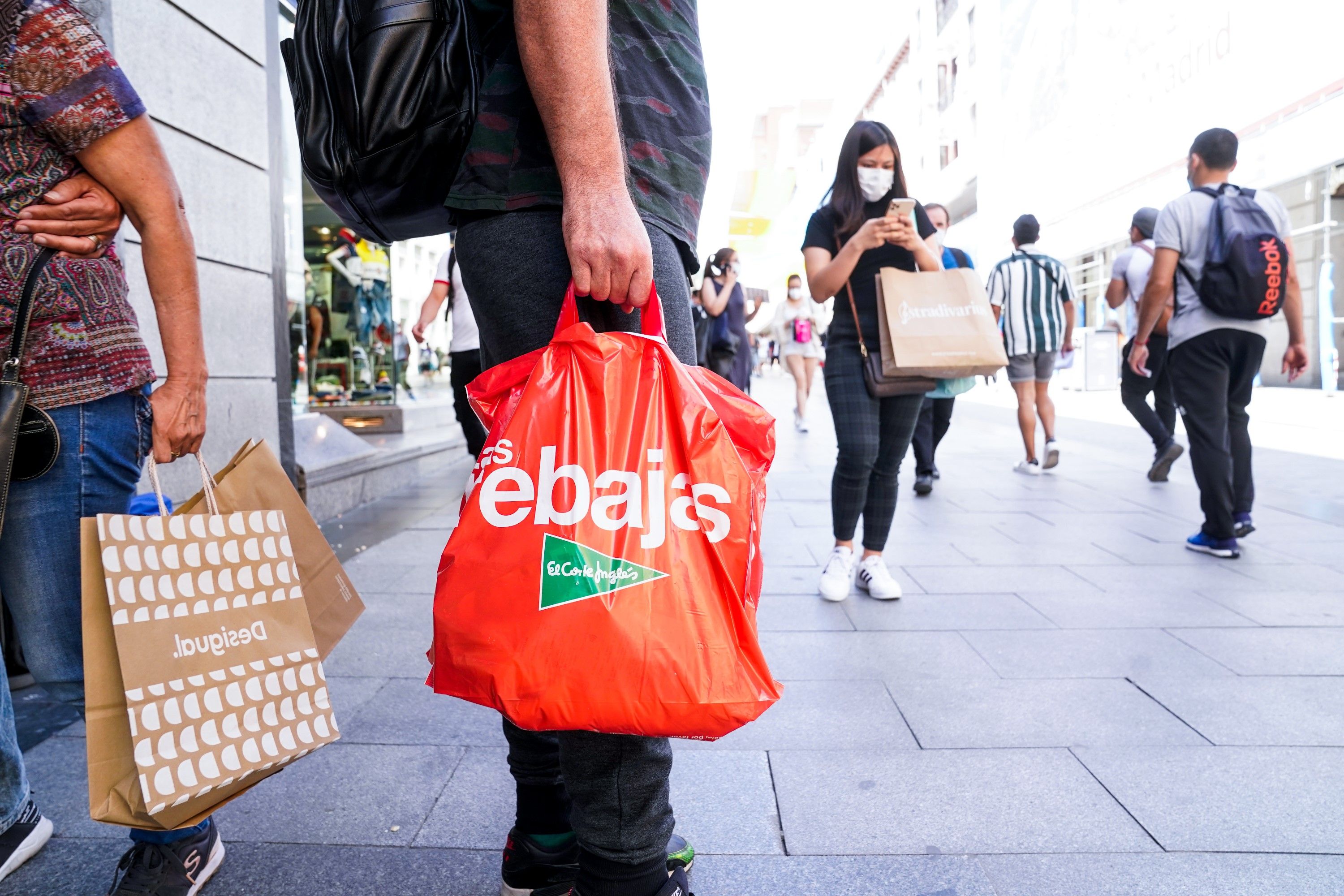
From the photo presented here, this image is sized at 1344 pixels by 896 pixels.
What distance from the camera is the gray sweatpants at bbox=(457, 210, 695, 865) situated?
1.26 m

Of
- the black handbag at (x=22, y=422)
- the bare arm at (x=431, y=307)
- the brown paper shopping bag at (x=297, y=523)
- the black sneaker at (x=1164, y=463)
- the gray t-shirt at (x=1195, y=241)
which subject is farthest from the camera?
the black sneaker at (x=1164, y=463)

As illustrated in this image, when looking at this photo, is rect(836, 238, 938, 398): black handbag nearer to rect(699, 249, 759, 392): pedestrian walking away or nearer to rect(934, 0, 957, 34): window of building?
rect(699, 249, 759, 392): pedestrian walking away

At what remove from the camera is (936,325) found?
335 centimetres

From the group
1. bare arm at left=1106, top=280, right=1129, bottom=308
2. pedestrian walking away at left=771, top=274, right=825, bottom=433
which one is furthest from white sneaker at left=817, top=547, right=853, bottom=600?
pedestrian walking away at left=771, top=274, right=825, bottom=433

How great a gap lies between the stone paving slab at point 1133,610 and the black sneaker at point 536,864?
2293 mm

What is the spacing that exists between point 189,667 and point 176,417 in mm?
454

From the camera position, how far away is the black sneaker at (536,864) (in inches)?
62.2

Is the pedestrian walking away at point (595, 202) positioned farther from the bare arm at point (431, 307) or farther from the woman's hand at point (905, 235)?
the bare arm at point (431, 307)

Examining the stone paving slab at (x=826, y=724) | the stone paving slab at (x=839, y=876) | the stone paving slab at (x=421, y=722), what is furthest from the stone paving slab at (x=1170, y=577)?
the stone paving slab at (x=421, y=722)

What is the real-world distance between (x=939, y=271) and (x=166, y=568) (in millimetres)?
2816

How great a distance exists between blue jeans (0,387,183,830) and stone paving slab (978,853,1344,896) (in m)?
1.69

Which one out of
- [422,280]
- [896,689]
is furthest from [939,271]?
[422,280]

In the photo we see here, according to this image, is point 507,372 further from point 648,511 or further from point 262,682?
point 262,682

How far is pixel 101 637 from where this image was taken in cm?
135
